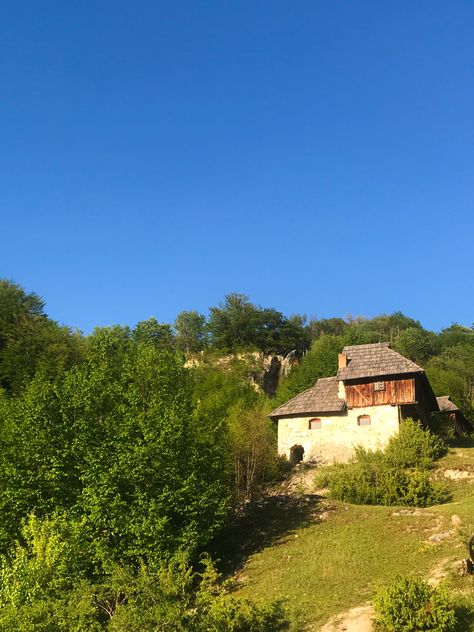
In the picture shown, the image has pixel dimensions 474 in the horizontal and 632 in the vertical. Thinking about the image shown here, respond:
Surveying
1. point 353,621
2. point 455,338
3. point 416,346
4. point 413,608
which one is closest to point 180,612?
point 353,621

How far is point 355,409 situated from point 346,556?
18952 mm

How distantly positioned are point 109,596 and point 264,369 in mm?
56989

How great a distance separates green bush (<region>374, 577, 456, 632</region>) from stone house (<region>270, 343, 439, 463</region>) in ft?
78.1

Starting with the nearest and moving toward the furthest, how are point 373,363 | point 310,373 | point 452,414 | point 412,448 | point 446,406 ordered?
point 412,448
point 373,363
point 446,406
point 452,414
point 310,373

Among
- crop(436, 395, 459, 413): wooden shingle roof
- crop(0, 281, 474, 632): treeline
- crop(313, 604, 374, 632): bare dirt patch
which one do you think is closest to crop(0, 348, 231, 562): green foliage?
crop(0, 281, 474, 632): treeline

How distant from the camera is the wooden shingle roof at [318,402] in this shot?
39.2m

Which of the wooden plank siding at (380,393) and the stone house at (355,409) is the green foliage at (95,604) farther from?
the wooden plank siding at (380,393)

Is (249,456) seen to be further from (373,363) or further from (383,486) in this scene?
(373,363)

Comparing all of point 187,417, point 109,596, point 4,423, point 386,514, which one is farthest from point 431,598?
point 4,423

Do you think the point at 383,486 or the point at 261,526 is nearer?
the point at 261,526

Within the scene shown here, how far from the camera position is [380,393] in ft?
125

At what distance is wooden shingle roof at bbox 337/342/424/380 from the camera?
38188 mm

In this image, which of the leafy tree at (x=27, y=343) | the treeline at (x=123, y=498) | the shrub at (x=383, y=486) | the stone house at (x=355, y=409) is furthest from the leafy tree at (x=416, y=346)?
the shrub at (x=383, y=486)

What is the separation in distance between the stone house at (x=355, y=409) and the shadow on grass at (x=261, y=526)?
11.4 metres
